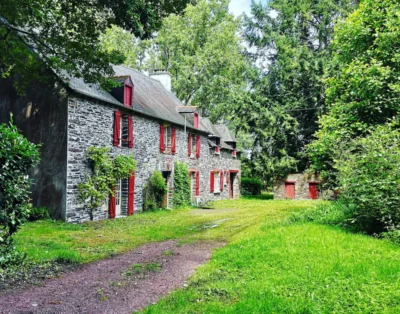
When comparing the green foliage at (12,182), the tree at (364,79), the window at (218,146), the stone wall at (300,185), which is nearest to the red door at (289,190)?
the stone wall at (300,185)

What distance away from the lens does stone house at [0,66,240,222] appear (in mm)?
12812

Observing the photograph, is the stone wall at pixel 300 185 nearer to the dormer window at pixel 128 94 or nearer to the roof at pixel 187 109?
the roof at pixel 187 109

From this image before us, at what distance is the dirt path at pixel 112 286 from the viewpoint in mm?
4773

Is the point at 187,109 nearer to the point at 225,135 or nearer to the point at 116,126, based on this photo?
the point at 116,126

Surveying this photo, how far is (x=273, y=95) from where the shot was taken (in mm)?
31766

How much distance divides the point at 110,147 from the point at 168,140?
6013mm

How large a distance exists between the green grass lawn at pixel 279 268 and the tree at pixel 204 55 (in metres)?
→ 28.1

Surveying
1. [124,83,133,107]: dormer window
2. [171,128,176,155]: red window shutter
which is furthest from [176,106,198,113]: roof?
[124,83,133,107]: dormer window

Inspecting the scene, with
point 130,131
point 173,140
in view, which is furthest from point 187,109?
point 130,131

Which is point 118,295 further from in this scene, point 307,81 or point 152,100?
point 307,81

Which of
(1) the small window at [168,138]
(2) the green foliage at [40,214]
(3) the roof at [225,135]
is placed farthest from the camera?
(3) the roof at [225,135]

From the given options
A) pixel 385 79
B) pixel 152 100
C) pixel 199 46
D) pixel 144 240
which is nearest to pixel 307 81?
pixel 199 46

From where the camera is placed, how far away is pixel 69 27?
35.3 ft

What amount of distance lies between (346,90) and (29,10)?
40.9 ft
